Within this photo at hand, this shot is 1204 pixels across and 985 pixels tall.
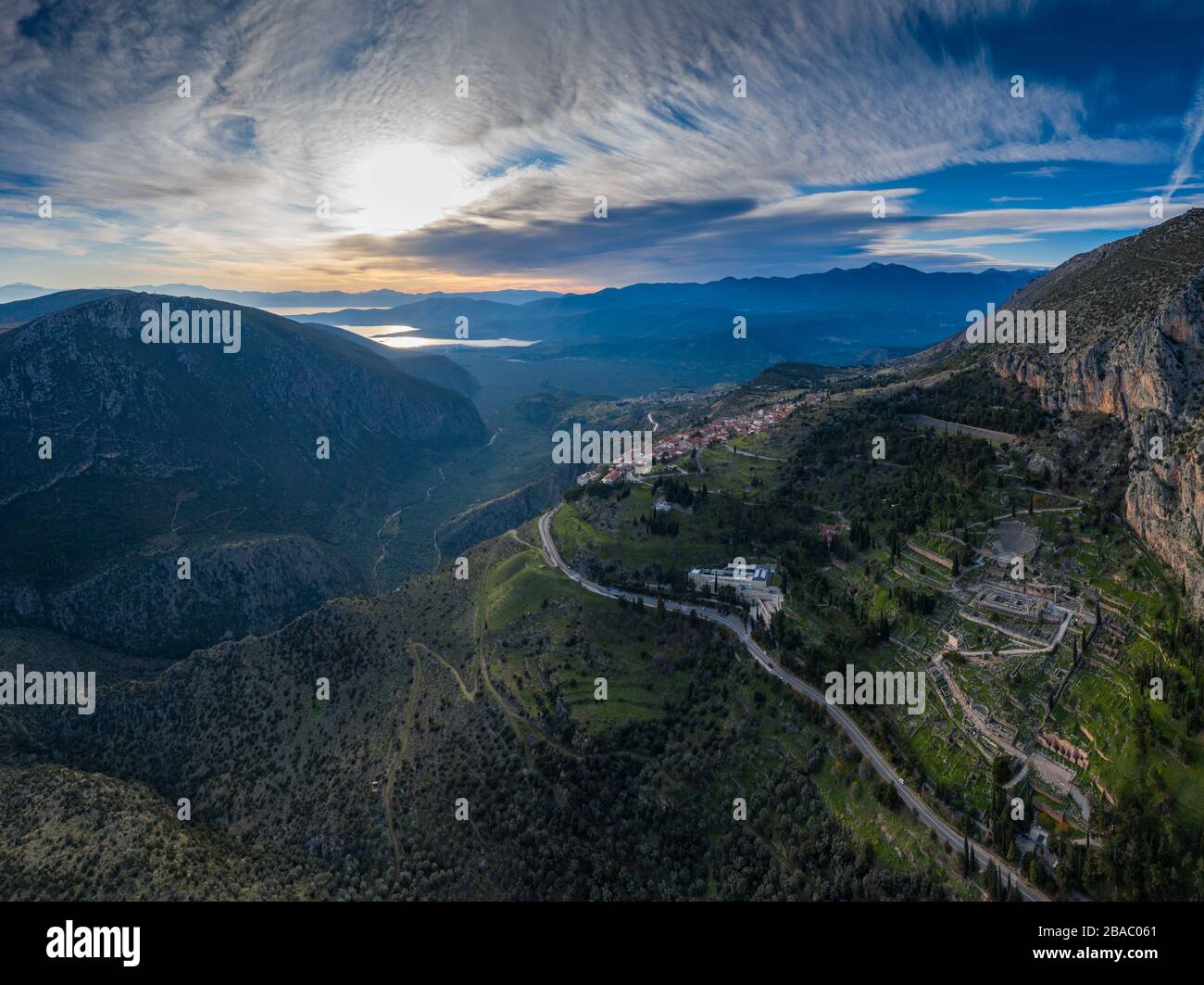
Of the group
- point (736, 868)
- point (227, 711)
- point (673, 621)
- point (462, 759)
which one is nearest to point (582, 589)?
point (673, 621)

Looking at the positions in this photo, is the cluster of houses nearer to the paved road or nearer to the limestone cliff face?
the paved road

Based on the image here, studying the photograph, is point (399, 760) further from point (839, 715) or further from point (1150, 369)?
point (1150, 369)

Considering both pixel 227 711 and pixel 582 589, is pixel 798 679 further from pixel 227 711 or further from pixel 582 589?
pixel 227 711

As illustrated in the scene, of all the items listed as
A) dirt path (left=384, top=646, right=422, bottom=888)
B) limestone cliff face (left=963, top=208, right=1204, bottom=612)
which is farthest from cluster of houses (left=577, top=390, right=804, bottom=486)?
dirt path (left=384, top=646, right=422, bottom=888)

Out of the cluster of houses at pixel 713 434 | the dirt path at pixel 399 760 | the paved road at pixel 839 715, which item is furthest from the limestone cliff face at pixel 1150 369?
the dirt path at pixel 399 760

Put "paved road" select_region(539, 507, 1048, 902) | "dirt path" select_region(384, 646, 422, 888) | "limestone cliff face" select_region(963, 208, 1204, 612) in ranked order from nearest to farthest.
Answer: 1. "paved road" select_region(539, 507, 1048, 902)
2. "dirt path" select_region(384, 646, 422, 888)
3. "limestone cliff face" select_region(963, 208, 1204, 612)

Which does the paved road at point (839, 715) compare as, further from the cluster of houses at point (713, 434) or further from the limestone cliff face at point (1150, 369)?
the cluster of houses at point (713, 434)

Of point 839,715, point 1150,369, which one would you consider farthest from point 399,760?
point 1150,369
